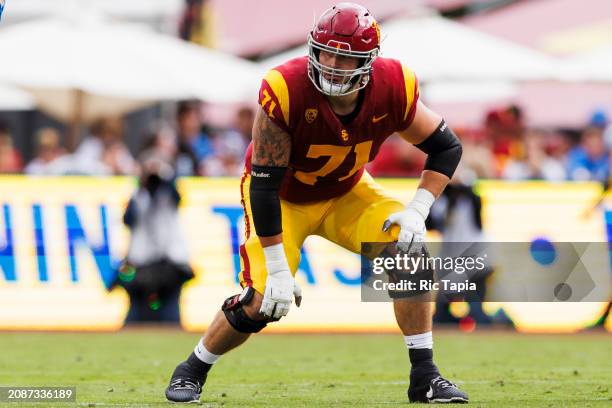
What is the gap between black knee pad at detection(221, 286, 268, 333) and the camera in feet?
22.2

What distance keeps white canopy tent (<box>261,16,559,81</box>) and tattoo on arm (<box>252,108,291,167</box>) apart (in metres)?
7.51

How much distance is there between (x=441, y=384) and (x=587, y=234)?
605 cm

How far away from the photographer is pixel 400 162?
43.0ft

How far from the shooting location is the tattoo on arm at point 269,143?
6535 mm

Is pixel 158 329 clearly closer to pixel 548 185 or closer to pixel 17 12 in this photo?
pixel 548 185

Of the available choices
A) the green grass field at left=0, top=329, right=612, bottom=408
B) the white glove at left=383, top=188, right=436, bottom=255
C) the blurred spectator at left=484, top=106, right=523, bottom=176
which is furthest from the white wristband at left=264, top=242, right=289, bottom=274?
the blurred spectator at left=484, top=106, right=523, bottom=176

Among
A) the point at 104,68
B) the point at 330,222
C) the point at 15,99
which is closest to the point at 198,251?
the point at 104,68

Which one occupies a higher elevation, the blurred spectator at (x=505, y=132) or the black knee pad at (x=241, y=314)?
the black knee pad at (x=241, y=314)

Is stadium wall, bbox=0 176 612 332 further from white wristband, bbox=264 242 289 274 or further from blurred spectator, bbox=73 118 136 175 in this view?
white wristband, bbox=264 242 289 274

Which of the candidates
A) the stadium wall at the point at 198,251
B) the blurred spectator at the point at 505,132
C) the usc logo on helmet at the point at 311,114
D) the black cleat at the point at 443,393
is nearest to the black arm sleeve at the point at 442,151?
the usc logo on helmet at the point at 311,114

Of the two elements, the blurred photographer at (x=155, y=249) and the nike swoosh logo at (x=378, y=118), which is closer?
the nike swoosh logo at (x=378, y=118)

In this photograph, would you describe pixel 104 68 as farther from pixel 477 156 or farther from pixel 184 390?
pixel 184 390

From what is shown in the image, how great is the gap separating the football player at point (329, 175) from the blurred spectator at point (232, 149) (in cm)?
590

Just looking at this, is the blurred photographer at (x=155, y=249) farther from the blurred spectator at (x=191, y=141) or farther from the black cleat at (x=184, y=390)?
the black cleat at (x=184, y=390)
